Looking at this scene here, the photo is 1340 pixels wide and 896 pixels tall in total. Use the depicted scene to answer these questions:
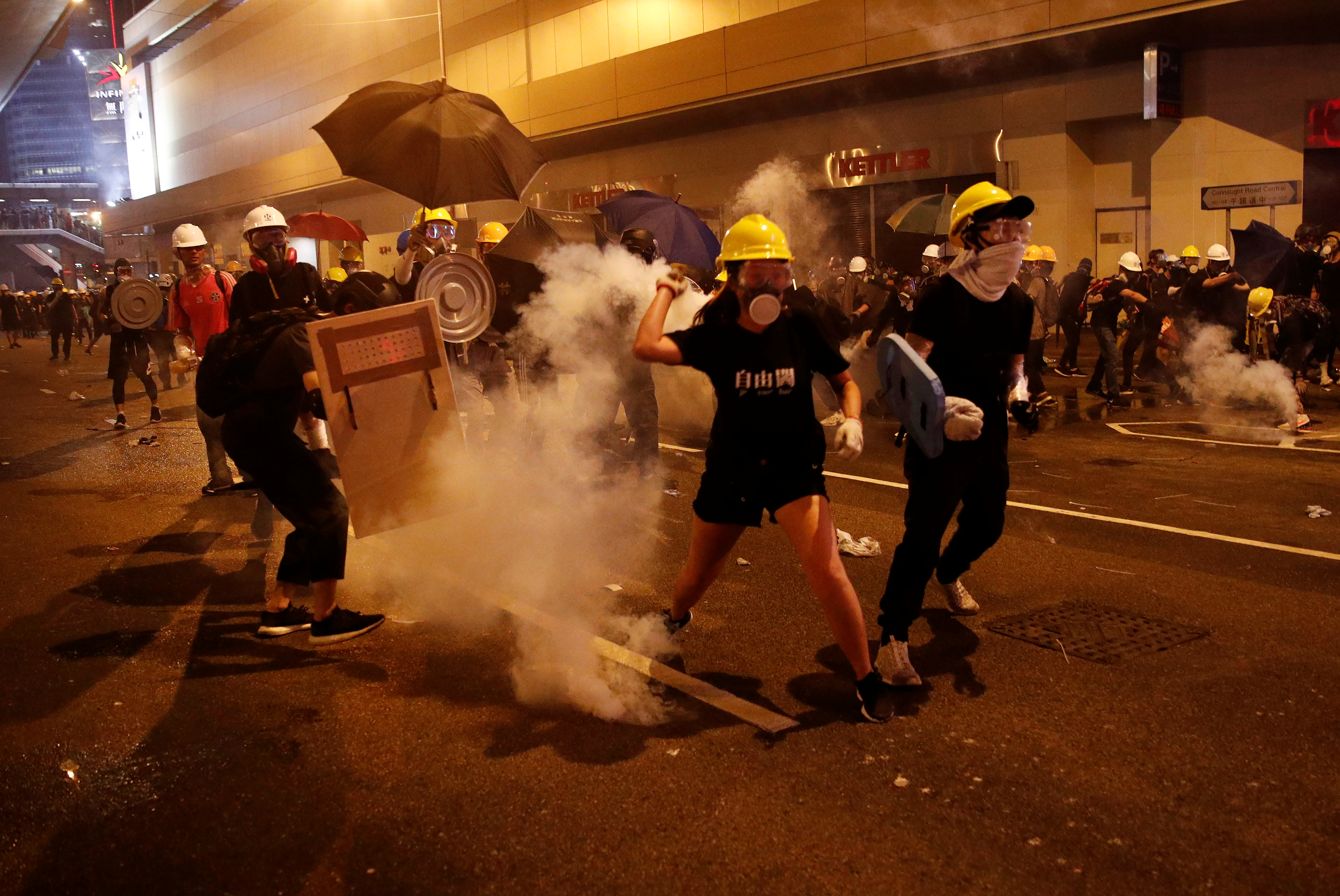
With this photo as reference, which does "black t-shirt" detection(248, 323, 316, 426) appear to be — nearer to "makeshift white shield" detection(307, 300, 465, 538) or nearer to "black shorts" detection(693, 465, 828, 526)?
"makeshift white shield" detection(307, 300, 465, 538)

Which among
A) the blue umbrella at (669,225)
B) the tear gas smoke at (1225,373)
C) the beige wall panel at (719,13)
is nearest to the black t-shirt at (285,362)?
the blue umbrella at (669,225)

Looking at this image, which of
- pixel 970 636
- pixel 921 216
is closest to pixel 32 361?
pixel 921 216

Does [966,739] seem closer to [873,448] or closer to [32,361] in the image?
[873,448]

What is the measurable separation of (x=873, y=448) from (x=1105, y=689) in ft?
20.6

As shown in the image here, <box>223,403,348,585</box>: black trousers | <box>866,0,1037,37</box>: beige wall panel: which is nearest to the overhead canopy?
<box>866,0,1037,37</box>: beige wall panel

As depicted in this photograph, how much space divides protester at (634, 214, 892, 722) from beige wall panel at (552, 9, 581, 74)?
2678 centimetres

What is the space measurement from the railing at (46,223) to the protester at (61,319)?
61.3m

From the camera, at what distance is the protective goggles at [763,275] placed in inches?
151

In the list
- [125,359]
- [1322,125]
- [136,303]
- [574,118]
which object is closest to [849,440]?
[136,303]

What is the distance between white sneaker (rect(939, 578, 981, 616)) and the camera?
512 cm

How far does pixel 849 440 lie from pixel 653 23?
25.4 m

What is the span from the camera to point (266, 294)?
625cm

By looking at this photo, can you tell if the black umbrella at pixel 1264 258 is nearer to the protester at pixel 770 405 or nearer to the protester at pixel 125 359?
the protester at pixel 770 405

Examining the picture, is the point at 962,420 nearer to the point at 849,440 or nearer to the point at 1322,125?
the point at 849,440
